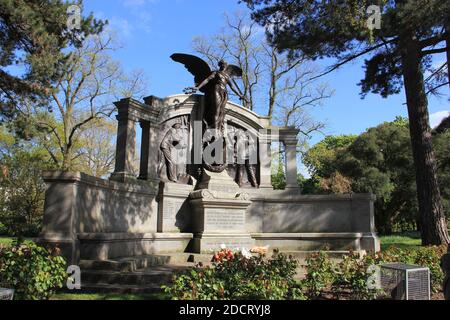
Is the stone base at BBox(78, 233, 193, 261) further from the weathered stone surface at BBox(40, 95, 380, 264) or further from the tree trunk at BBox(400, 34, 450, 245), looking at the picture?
the tree trunk at BBox(400, 34, 450, 245)

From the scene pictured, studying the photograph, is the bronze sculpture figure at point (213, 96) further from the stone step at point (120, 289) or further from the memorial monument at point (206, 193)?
the stone step at point (120, 289)

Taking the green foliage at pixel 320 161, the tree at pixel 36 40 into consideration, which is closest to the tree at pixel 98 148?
the green foliage at pixel 320 161

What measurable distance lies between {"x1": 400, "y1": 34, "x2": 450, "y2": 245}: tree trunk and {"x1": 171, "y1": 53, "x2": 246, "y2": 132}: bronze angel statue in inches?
221

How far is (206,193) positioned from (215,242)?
139 centimetres

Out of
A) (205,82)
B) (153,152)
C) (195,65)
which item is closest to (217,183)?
(153,152)

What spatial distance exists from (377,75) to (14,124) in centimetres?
1308

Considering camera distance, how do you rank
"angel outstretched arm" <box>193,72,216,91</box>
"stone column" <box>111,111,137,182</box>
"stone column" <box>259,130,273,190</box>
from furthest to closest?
"stone column" <box>259,130,273,190</box>, "angel outstretched arm" <box>193,72,216,91</box>, "stone column" <box>111,111,137,182</box>

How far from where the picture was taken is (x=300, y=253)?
455 inches

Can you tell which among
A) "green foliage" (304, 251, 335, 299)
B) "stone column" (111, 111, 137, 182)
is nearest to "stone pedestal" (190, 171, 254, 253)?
"stone column" (111, 111, 137, 182)

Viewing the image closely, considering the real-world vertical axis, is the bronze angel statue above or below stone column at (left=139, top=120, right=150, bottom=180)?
above

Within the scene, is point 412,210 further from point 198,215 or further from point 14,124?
point 14,124

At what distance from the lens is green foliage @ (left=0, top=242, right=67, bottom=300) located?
483 cm

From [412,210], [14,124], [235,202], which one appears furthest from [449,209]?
[14,124]

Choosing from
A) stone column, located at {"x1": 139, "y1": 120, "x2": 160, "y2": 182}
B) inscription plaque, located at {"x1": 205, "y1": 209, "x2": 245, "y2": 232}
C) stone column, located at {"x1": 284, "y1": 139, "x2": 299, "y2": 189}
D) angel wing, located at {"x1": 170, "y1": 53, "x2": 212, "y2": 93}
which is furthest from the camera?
stone column, located at {"x1": 284, "y1": 139, "x2": 299, "y2": 189}
